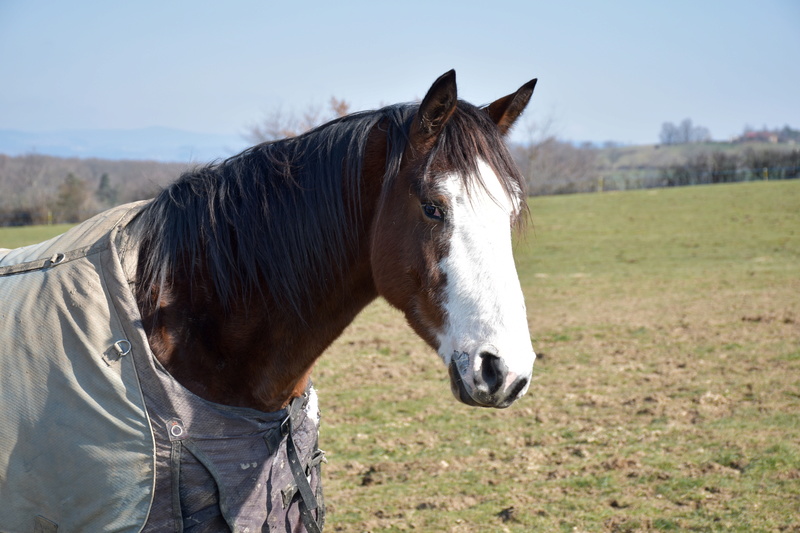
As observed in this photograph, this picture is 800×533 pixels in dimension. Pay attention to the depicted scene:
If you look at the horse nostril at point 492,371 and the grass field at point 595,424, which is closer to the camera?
the horse nostril at point 492,371

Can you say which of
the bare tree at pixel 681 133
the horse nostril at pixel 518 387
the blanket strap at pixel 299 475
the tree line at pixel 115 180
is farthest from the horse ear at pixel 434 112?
the bare tree at pixel 681 133

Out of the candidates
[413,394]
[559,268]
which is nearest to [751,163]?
[559,268]

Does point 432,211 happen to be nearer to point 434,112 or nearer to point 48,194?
point 434,112

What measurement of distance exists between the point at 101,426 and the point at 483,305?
3.74ft

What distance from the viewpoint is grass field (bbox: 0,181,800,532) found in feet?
12.5

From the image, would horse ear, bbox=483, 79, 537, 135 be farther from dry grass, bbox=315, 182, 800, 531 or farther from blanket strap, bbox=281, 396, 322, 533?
blanket strap, bbox=281, 396, 322, 533

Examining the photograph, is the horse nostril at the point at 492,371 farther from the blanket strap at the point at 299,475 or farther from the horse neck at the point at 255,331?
the blanket strap at the point at 299,475

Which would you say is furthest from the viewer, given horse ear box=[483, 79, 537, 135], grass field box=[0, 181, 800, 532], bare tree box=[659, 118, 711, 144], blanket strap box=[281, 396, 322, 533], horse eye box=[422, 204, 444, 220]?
bare tree box=[659, 118, 711, 144]

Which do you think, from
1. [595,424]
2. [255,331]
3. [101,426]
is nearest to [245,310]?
[255,331]

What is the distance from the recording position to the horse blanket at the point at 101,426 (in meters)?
1.83

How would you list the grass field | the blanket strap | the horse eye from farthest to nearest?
the grass field → the blanket strap → the horse eye

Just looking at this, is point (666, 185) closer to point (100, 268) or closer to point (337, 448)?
point (337, 448)

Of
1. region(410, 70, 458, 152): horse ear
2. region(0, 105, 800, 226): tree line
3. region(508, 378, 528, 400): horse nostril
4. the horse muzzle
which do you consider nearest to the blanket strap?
the horse muzzle

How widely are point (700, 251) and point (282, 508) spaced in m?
14.9
